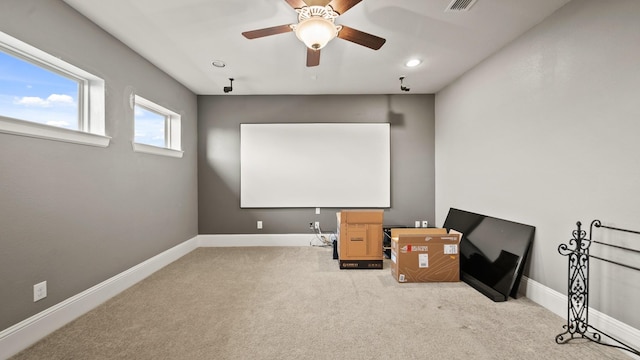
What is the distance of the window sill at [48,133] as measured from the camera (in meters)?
1.63

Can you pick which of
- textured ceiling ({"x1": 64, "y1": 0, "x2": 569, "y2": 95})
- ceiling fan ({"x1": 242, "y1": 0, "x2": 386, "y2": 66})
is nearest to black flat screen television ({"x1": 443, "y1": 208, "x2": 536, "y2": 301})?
textured ceiling ({"x1": 64, "y1": 0, "x2": 569, "y2": 95})

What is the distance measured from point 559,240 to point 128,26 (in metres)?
4.24

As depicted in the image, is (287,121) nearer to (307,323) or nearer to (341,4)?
(341,4)

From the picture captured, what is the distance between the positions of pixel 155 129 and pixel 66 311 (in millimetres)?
2234

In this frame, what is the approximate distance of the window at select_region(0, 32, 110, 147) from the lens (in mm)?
1733

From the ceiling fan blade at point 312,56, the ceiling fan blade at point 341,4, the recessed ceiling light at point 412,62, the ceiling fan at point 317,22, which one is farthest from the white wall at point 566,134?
the ceiling fan blade at point 312,56

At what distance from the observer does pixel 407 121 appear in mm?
4195

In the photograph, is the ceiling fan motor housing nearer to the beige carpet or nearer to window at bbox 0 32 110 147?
window at bbox 0 32 110 147

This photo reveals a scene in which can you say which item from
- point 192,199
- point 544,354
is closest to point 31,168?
point 192,199

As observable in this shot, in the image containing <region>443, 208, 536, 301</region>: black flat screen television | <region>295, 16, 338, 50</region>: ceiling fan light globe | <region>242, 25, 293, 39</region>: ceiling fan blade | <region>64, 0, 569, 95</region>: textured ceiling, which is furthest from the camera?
<region>443, 208, 536, 301</region>: black flat screen television

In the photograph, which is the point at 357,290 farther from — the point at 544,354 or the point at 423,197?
the point at 423,197

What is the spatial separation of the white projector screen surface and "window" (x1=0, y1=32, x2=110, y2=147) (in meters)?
2.02

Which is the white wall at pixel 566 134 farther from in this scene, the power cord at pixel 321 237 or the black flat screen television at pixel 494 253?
the power cord at pixel 321 237

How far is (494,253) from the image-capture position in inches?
103
